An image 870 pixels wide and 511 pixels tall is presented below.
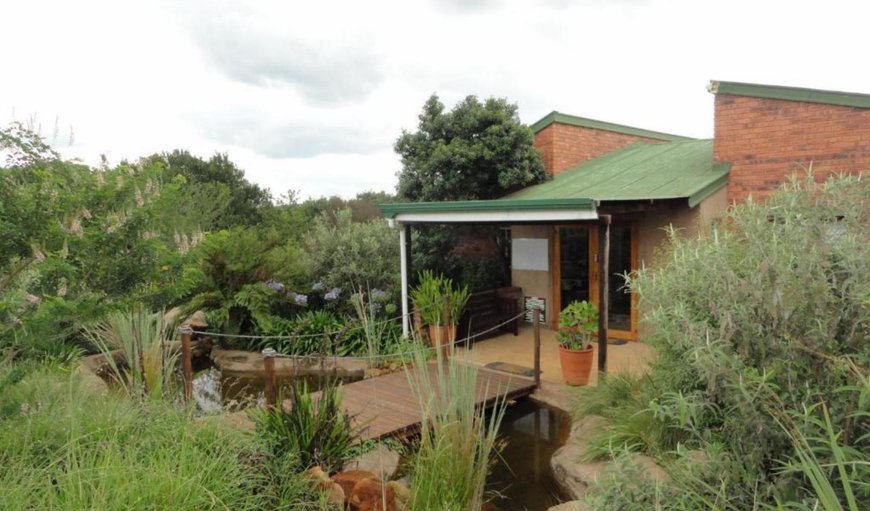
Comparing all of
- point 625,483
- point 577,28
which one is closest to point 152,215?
point 625,483

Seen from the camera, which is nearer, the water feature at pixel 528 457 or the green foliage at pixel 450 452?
the green foliage at pixel 450 452

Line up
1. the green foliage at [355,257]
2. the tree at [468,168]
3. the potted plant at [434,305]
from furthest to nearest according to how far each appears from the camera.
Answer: the tree at [468,168] → the green foliage at [355,257] → the potted plant at [434,305]

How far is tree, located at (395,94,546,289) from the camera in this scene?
11.3 meters

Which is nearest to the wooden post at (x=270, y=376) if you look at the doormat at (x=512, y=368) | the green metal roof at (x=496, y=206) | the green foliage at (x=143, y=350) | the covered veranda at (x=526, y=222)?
the green foliage at (x=143, y=350)

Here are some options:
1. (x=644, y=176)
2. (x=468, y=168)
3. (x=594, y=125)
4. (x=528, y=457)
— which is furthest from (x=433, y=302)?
(x=594, y=125)

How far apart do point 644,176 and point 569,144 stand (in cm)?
329

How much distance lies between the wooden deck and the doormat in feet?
0.54

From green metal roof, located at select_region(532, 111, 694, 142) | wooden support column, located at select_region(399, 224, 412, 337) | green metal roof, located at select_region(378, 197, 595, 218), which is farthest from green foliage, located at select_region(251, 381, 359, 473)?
Answer: green metal roof, located at select_region(532, 111, 694, 142)

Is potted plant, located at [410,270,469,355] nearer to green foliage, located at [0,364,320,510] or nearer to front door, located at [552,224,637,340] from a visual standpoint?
front door, located at [552,224,637,340]

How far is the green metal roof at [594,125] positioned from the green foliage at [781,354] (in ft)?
33.6

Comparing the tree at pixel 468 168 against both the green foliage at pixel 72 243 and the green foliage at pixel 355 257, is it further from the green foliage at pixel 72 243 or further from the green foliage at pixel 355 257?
the green foliage at pixel 72 243

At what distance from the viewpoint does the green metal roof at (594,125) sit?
11.9m

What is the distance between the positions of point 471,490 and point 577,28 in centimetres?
739

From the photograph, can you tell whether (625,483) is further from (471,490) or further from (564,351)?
(564,351)
